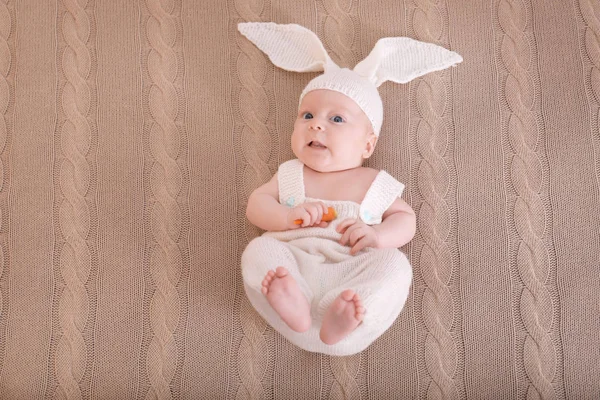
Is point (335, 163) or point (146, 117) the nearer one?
point (335, 163)

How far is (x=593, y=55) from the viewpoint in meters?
1.78

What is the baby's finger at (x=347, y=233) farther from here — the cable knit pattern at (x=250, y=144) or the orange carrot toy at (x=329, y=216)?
the cable knit pattern at (x=250, y=144)

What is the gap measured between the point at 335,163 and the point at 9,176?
2.94 ft

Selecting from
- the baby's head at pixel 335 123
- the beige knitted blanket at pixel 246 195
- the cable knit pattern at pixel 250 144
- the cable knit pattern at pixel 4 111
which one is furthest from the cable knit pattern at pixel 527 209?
the cable knit pattern at pixel 4 111

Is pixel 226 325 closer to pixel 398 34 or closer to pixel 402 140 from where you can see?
pixel 402 140

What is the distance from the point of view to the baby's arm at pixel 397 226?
154 cm

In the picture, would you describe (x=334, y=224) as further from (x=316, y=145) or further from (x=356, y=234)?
(x=316, y=145)

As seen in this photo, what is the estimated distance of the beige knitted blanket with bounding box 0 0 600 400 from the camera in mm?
1632

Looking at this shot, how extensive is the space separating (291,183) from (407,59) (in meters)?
0.49

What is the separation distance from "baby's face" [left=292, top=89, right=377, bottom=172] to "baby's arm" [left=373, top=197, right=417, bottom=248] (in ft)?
0.53

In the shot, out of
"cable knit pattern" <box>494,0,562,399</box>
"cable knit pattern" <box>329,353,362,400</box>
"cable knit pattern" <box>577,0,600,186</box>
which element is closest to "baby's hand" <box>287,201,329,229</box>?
"cable knit pattern" <box>329,353,362,400</box>

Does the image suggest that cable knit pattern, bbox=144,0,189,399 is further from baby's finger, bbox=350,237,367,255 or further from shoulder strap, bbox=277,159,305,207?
baby's finger, bbox=350,237,367,255

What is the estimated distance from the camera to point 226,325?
165cm

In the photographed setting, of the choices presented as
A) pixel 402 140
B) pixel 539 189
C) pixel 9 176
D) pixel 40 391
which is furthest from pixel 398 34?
pixel 40 391
